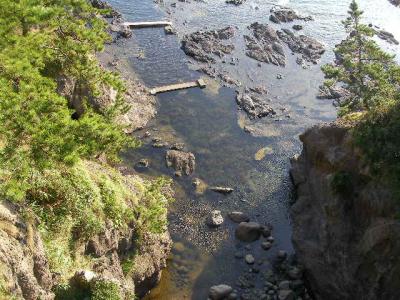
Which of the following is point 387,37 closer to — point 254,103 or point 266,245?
point 254,103

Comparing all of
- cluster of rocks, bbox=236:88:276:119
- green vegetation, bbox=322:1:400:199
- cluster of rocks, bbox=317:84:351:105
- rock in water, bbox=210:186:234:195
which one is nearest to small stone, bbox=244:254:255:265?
rock in water, bbox=210:186:234:195

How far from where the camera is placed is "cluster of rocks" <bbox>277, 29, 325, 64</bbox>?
5781 cm

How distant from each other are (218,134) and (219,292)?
18.1 m

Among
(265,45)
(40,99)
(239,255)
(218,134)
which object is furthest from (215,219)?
(265,45)

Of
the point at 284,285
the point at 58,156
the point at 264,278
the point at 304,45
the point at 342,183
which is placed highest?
the point at 58,156

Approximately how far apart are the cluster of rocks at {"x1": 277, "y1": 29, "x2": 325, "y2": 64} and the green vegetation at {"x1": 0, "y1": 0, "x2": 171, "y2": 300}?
114 ft

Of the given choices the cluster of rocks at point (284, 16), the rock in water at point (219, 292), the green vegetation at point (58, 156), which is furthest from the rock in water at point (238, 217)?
the cluster of rocks at point (284, 16)

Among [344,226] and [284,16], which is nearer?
[344,226]

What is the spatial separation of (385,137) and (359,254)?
6863 mm

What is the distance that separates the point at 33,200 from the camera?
69.2 feet

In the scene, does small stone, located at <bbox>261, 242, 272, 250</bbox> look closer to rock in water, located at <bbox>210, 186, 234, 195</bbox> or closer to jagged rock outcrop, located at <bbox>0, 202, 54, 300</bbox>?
rock in water, located at <bbox>210, 186, 234, 195</bbox>

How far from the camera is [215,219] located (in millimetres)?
33906

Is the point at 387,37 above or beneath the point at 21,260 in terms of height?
beneath

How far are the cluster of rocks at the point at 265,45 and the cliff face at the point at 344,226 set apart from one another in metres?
25.6
